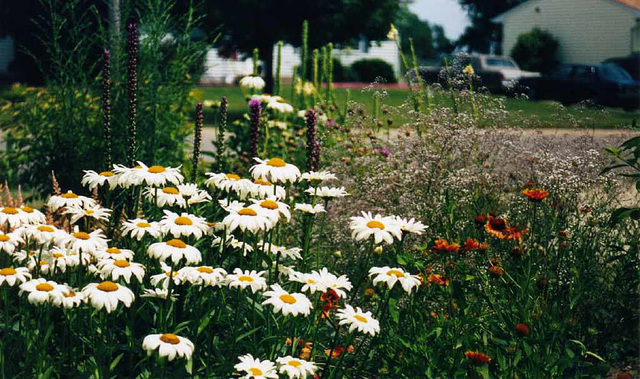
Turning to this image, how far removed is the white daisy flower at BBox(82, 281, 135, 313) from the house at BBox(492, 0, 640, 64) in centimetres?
3351

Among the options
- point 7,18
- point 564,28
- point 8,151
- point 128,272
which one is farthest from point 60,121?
point 564,28

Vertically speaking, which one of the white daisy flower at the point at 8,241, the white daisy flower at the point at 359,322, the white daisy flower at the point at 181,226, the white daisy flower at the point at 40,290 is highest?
the white daisy flower at the point at 181,226

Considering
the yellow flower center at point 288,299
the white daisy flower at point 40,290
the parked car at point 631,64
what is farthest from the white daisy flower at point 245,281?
the parked car at point 631,64

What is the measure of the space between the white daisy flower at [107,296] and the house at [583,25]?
33507 mm

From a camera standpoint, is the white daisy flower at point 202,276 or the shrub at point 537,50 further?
the shrub at point 537,50

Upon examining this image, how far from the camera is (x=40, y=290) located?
2.81 meters

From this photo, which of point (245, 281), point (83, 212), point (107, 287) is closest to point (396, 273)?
point (245, 281)

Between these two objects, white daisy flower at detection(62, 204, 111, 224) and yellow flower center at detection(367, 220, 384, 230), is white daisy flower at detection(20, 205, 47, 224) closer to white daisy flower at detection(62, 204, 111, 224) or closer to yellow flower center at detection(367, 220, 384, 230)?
white daisy flower at detection(62, 204, 111, 224)

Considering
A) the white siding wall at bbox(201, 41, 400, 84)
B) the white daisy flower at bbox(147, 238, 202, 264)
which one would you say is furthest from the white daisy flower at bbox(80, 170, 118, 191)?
the white siding wall at bbox(201, 41, 400, 84)

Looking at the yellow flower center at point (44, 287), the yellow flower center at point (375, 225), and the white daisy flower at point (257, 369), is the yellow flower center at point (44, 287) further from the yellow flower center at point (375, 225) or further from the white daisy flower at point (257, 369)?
the yellow flower center at point (375, 225)

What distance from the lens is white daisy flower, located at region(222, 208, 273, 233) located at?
2.91 m

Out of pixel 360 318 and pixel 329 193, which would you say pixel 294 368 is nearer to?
pixel 360 318

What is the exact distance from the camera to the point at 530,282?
3.72 meters

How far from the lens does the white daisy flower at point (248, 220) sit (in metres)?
2.91
